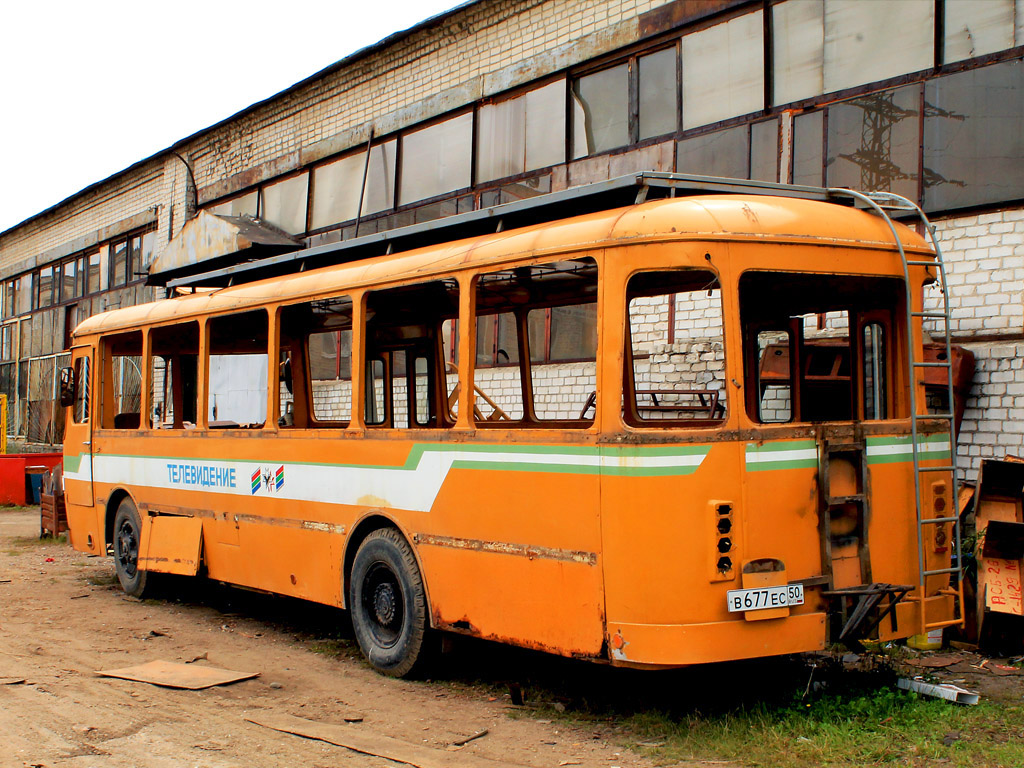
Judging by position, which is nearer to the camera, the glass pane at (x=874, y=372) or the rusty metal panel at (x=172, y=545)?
the glass pane at (x=874, y=372)

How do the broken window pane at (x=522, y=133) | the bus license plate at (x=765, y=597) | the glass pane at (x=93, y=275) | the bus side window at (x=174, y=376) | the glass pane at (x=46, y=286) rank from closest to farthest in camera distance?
the bus license plate at (x=765, y=597) → the bus side window at (x=174, y=376) → the broken window pane at (x=522, y=133) → the glass pane at (x=93, y=275) → the glass pane at (x=46, y=286)

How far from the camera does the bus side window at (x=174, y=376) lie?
9.25m

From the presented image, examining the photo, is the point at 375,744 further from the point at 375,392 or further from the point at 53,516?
the point at 53,516

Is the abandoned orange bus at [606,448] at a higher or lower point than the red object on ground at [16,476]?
higher

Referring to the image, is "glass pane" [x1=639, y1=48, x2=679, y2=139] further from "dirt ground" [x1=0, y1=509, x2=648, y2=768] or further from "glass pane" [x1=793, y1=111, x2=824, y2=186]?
"dirt ground" [x1=0, y1=509, x2=648, y2=768]

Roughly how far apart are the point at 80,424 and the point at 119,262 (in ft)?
52.2

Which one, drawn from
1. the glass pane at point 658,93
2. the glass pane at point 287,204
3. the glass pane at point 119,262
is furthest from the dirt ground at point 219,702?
the glass pane at point 119,262

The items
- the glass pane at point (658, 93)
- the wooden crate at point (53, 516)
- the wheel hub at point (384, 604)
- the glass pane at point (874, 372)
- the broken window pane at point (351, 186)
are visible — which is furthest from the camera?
the broken window pane at point (351, 186)

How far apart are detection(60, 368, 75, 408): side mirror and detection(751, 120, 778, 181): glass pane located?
7.64 meters

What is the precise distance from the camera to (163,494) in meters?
9.51

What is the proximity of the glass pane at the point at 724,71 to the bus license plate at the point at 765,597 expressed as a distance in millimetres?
7058

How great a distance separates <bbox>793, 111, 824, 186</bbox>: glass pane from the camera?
1014 centimetres

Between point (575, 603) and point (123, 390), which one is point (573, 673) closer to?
point (575, 603)

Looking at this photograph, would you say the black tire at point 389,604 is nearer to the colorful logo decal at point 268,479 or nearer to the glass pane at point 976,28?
the colorful logo decal at point 268,479
